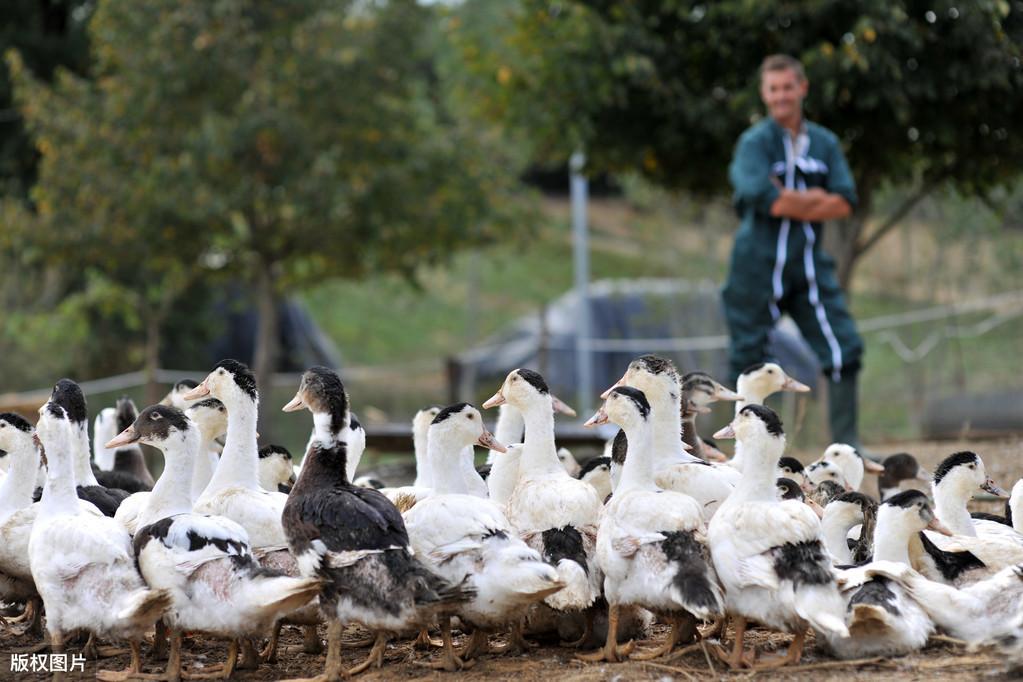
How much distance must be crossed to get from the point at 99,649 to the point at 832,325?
5.11 meters

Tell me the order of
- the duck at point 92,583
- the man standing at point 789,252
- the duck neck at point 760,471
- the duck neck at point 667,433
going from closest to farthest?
the duck at point 92,583
the duck neck at point 760,471
the duck neck at point 667,433
the man standing at point 789,252

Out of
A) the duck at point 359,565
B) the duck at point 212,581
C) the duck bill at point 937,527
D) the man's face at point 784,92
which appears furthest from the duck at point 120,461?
the man's face at point 784,92

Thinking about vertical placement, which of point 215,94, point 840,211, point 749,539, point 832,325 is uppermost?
point 215,94

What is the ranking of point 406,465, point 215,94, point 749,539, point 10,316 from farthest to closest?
point 10,316 < point 215,94 < point 406,465 < point 749,539

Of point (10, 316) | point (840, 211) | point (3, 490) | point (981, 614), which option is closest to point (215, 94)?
point (10, 316)

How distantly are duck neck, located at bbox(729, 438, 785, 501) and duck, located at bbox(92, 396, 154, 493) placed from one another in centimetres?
354

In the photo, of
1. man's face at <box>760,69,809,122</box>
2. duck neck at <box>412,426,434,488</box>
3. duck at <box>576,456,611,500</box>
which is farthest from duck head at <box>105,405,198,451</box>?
man's face at <box>760,69,809,122</box>

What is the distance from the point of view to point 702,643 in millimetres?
4727

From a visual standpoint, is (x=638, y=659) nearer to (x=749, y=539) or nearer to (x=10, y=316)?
(x=749, y=539)

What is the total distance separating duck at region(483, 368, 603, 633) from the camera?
16.0ft

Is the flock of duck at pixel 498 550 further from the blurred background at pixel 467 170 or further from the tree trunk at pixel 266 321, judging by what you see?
the tree trunk at pixel 266 321

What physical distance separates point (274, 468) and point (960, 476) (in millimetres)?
3279

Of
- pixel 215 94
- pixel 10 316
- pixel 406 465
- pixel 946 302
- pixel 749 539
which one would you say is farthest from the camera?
pixel 10 316

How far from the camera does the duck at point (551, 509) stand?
4875 millimetres
